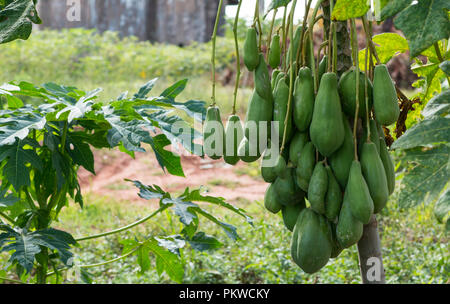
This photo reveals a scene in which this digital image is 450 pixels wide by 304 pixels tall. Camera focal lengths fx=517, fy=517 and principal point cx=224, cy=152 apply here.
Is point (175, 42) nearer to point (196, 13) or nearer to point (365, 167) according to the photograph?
point (196, 13)

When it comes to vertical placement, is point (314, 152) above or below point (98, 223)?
above

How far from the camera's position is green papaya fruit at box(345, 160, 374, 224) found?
2.12 ft

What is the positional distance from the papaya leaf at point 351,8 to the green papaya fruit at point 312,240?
0.27m

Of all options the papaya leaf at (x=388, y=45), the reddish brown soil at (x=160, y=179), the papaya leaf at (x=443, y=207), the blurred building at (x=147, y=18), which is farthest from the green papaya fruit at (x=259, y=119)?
the blurred building at (x=147, y=18)

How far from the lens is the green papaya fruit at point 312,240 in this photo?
696mm

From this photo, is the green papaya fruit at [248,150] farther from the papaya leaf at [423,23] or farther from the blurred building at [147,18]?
the blurred building at [147,18]

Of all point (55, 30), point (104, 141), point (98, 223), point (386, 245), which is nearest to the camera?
point (104, 141)

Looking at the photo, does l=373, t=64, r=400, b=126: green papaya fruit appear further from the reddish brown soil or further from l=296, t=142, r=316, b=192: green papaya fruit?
the reddish brown soil

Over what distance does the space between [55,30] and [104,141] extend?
848 cm

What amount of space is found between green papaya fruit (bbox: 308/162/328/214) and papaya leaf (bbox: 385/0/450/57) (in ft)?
0.62

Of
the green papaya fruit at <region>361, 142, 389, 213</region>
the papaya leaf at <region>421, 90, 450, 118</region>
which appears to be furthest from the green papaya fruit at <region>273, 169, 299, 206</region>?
the papaya leaf at <region>421, 90, 450, 118</region>

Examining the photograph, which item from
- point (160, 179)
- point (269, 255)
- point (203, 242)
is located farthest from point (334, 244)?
point (160, 179)
